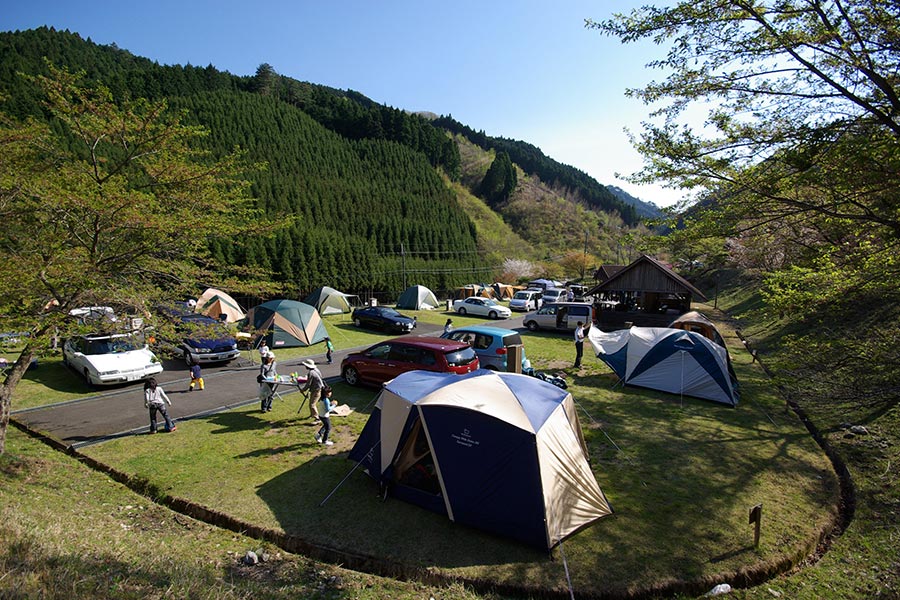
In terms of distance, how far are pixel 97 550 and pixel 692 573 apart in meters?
7.05

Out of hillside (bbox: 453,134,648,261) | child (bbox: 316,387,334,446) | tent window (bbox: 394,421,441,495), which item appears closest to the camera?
tent window (bbox: 394,421,441,495)

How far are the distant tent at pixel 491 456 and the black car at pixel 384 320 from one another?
15.5 m

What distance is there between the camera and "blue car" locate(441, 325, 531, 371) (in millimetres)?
13172

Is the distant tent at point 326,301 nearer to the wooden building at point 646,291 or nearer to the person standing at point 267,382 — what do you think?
the wooden building at point 646,291

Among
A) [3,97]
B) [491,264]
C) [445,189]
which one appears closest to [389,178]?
[445,189]

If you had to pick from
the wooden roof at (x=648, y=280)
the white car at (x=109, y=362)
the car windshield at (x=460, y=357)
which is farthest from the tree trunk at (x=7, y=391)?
the wooden roof at (x=648, y=280)

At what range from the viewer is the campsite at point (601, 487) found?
5.42 meters

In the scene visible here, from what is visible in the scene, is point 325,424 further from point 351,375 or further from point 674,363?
point 674,363

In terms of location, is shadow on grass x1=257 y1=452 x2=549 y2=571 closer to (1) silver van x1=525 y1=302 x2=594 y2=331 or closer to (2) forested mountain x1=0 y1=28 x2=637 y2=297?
(1) silver van x1=525 y1=302 x2=594 y2=331

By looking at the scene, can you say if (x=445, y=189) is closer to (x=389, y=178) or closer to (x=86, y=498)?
(x=389, y=178)

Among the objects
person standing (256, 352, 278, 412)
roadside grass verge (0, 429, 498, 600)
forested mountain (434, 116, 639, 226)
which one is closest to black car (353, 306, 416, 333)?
person standing (256, 352, 278, 412)

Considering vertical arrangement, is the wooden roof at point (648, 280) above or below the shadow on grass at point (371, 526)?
A: above

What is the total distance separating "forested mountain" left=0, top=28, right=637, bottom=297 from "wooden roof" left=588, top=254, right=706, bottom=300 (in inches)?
790

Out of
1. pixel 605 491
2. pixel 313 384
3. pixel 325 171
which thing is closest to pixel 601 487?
pixel 605 491
